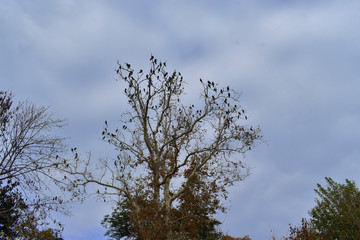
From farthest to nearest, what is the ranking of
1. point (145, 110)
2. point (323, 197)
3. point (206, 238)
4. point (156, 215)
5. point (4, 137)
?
point (323, 197), point (206, 238), point (145, 110), point (156, 215), point (4, 137)

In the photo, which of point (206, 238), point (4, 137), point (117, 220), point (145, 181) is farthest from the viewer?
point (117, 220)

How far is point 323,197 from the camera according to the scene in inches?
1114

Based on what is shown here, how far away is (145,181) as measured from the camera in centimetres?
2006

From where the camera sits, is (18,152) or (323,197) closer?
(18,152)

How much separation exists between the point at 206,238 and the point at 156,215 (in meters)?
10.8

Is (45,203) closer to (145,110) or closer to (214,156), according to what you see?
(145,110)

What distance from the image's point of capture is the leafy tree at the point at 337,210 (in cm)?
2394

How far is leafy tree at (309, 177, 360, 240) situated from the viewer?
2394cm

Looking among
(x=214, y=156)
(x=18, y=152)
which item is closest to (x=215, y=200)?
(x=214, y=156)

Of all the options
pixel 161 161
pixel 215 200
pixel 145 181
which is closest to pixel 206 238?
pixel 215 200

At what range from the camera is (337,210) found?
26438 millimetres

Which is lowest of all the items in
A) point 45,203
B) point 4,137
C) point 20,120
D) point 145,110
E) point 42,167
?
point 45,203

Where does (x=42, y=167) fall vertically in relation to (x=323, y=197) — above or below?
below

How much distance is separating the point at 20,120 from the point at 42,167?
2154mm
